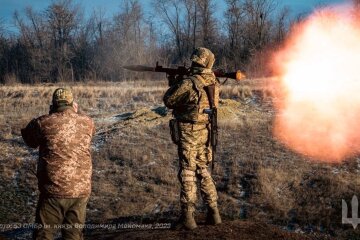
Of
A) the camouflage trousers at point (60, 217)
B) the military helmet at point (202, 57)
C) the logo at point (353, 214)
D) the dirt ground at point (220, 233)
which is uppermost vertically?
the military helmet at point (202, 57)

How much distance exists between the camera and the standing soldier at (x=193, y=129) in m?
5.91

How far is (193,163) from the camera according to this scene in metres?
5.96

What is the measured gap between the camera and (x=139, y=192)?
979 cm

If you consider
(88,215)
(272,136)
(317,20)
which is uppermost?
(317,20)

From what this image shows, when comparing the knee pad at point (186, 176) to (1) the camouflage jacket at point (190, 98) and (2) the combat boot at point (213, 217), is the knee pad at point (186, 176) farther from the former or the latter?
(1) the camouflage jacket at point (190, 98)

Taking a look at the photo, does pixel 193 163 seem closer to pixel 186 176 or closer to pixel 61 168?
pixel 186 176

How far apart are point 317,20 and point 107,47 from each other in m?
37.8

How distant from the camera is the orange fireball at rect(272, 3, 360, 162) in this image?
12.6 metres

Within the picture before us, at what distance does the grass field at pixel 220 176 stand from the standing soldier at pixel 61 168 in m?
2.73

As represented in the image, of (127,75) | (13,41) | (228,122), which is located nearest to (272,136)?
(228,122)

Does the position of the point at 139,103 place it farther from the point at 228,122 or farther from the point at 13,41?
the point at 13,41

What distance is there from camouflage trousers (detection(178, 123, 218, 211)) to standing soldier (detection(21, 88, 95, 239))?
155 centimetres

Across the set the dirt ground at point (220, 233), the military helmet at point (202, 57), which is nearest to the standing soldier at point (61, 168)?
the dirt ground at point (220, 233)

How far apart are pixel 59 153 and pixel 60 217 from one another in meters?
0.66
